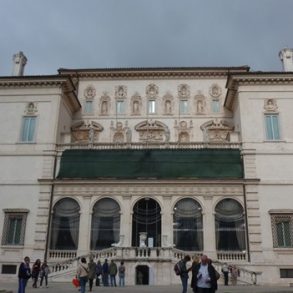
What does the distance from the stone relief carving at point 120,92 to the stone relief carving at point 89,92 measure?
91.5 inches

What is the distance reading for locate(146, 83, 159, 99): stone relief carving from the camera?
3912 centimetres

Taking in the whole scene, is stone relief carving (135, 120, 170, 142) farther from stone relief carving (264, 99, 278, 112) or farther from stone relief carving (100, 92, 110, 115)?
stone relief carving (264, 99, 278, 112)

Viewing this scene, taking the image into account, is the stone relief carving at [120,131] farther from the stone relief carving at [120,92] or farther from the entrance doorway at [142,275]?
the entrance doorway at [142,275]

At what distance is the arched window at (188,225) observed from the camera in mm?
28453

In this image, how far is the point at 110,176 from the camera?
1194 inches

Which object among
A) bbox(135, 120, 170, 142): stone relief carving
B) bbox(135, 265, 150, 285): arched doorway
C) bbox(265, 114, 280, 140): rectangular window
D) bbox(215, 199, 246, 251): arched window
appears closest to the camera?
bbox(135, 265, 150, 285): arched doorway

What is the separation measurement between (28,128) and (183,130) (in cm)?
1419

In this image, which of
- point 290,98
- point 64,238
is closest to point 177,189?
point 64,238

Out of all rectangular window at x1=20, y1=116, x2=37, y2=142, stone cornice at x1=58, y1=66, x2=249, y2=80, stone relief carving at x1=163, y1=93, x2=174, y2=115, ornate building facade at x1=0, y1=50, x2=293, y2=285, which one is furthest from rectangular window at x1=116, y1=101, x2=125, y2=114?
rectangular window at x1=20, y1=116, x2=37, y2=142

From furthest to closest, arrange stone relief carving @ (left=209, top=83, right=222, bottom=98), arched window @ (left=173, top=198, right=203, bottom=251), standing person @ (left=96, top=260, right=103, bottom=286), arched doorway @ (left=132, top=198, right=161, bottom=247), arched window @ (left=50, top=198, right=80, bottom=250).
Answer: stone relief carving @ (left=209, top=83, right=222, bottom=98), arched doorway @ (left=132, top=198, right=161, bottom=247), arched window @ (left=50, top=198, right=80, bottom=250), arched window @ (left=173, top=198, right=203, bottom=251), standing person @ (left=96, top=260, right=103, bottom=286)

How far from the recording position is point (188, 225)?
94.8 ft

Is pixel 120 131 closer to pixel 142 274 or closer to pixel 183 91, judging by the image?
pixel 183 91

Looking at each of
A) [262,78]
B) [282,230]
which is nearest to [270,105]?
[262,78]

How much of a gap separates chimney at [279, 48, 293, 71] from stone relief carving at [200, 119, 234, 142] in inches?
287
